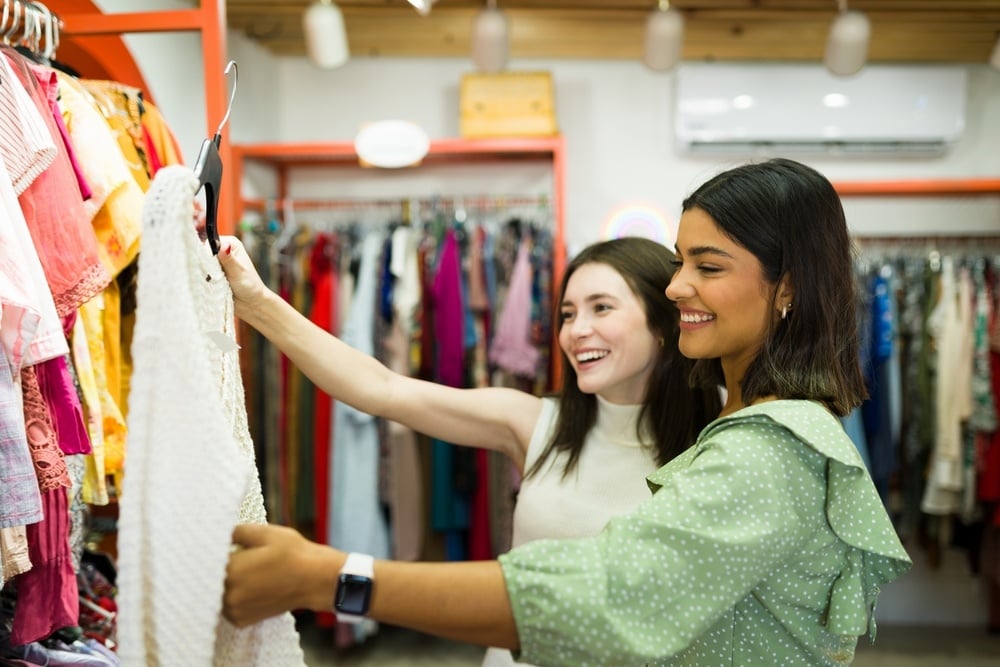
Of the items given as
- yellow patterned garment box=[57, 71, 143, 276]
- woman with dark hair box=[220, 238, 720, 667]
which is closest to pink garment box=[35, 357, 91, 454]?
yellow patterned garment box=[57, 71, 143, 276]

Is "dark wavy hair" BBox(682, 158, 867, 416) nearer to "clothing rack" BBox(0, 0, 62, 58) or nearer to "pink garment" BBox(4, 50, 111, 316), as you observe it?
"pink garment" BBox(4, 50, 111, 316)

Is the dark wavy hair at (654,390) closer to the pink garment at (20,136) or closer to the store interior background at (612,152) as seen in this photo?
the pink garment at (20,136)

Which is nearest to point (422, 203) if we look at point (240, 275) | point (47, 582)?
point (240, 275)

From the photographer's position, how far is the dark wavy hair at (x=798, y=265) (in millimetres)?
1053

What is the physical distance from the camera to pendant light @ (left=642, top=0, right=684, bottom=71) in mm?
2939

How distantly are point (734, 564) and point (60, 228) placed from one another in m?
1.07

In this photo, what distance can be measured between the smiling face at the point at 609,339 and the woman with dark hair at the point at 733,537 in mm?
392

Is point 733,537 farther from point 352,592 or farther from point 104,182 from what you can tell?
point 104,182

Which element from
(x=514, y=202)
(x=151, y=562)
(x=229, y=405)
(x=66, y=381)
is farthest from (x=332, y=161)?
(x=151, y=562)

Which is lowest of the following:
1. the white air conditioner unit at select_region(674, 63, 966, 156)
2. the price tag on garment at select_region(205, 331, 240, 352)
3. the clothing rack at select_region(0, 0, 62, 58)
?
the price tag on garment at select_region(205, 331, 240, 352)

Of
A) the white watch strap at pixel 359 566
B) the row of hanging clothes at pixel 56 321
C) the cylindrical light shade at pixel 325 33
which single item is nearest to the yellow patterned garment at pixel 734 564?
the white watch strap at pixel 359 566

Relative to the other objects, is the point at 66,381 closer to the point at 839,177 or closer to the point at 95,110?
the point at 95,110

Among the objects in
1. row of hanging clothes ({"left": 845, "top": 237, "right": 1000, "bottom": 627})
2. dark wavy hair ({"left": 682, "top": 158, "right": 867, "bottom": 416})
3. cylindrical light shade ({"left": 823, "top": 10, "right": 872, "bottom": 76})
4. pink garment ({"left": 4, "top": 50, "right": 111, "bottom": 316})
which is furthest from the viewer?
row of hanging clothes ({"left": 845, "top": 237, "right": 1000, "bottom": 627})

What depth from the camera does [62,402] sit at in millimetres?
1217
